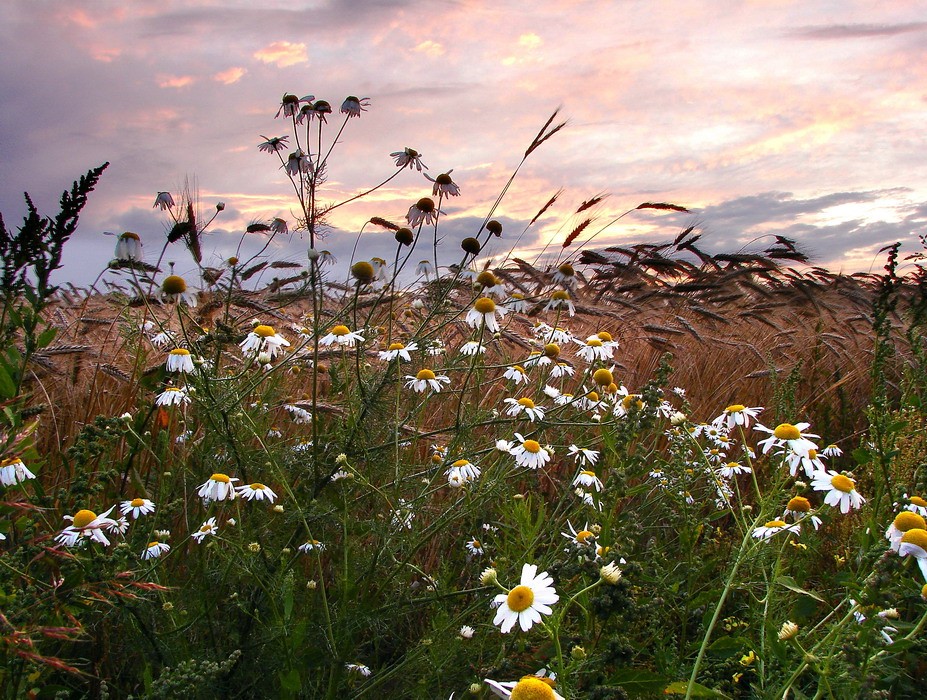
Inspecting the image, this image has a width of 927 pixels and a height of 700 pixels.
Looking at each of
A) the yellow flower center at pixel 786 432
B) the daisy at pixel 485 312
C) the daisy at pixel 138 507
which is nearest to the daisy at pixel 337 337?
the daisy at pixel 485 312

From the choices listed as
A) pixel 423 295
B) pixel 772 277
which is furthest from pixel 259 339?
pixel 772 277

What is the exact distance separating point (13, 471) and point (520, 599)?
1.38 metres

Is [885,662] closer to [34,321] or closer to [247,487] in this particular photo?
[247,487]

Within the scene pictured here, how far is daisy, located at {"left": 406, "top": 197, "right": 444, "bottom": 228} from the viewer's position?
2857mm

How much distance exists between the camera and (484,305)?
105 inches

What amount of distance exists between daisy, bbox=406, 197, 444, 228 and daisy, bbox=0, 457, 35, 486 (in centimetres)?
163

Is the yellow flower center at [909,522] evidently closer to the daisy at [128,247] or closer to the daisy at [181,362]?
the daisy at [181,362]

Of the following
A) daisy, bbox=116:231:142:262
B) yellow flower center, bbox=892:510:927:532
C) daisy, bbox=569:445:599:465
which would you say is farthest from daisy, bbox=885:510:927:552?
daisy, bbox=116:231:142:262

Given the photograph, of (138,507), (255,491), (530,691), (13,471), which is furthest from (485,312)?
(530,691)

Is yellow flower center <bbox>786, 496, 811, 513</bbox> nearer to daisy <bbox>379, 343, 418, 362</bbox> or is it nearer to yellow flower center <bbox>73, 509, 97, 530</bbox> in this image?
daisy <bbox>379, 343, 418, 362</bbox>

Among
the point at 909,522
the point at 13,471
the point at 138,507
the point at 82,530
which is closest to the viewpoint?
the point at 909,522

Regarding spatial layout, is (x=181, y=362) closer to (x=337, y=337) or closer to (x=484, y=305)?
(x=337, y=337)

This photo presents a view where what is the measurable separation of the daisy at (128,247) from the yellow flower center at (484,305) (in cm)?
131

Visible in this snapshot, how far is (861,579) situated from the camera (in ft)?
5.22
